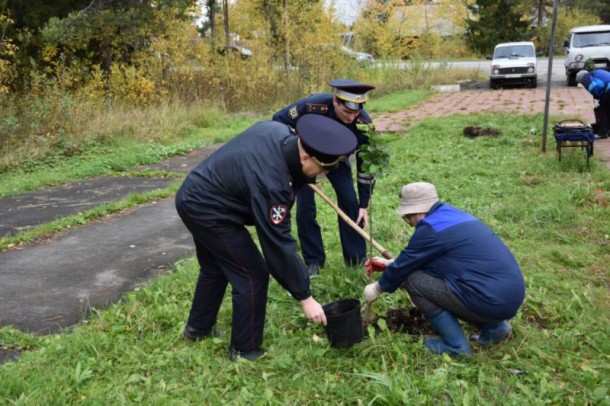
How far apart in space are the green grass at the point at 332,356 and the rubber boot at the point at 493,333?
2.2 inches

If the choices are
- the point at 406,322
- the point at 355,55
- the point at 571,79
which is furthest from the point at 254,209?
the point at 571,79

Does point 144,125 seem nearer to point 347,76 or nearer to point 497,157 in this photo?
point 497,157

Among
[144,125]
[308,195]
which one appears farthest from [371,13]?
[308,195]

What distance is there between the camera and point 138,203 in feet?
25.0

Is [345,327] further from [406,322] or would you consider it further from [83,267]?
[83,267]

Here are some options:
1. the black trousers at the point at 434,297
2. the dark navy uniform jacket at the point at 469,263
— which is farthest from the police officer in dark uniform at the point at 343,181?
the black trousers at the point at 434,297

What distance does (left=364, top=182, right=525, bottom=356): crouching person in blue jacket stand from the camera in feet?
10.5

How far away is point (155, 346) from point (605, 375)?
2.60 m

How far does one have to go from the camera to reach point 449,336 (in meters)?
3.37

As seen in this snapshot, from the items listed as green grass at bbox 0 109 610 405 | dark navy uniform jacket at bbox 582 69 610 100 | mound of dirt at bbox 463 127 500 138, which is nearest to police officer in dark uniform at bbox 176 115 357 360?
green grass at bbox 0 109 610 405

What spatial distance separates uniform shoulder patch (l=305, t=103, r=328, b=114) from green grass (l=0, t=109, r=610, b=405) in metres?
1.25

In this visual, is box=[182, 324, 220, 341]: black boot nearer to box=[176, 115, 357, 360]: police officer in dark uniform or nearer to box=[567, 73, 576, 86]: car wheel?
box=[176, 115, 357, 360]: police officer in dark uniform

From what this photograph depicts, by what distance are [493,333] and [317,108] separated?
2.01 m

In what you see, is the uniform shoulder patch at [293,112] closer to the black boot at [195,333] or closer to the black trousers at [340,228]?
the black trousers at [340,228]
